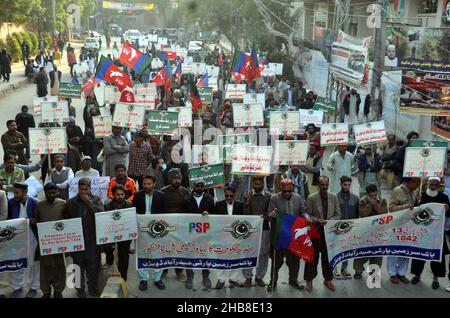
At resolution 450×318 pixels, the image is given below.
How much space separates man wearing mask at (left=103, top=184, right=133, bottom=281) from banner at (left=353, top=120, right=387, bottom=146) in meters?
4.93

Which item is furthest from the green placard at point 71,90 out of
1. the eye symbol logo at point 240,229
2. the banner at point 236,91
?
the eye symbol logo at point 240,229

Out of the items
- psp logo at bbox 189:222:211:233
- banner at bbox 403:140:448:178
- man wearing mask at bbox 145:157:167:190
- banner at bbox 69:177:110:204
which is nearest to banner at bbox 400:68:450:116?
banner at bbox 403:140:448:178

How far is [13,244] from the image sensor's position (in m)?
7.12

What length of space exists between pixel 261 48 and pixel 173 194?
918 inches

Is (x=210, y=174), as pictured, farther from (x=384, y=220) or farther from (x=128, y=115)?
(x=128, y=115)

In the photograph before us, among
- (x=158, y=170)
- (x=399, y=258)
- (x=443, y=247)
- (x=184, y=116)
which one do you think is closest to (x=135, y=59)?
(x=184, y=116)

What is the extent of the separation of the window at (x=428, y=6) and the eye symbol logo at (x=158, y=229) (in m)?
14.4

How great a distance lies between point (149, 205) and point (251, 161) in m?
1.75

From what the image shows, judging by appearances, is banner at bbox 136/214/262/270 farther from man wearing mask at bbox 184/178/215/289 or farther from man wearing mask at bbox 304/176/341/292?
man wearing mask at bbox 304/176/341/292

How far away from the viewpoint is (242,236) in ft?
24.8

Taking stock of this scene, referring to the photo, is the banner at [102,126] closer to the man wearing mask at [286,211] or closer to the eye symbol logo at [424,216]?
the man wearing mask at [286,211]

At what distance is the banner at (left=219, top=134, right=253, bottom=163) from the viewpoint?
10109 millimetres

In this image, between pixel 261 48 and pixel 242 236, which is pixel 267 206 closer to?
pixel 242 236
